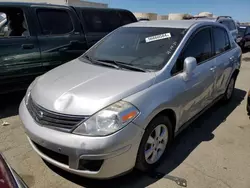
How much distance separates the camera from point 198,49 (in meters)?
3.52

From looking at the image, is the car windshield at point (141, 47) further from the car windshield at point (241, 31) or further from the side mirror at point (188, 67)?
the car windshield at point (241, 31)

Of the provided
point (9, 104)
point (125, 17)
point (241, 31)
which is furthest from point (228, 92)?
point (241, 31)

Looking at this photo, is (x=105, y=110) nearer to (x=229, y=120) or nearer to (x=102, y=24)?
(x=229, y=120)

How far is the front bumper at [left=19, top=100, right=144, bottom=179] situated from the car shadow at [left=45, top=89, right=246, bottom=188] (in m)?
0.32

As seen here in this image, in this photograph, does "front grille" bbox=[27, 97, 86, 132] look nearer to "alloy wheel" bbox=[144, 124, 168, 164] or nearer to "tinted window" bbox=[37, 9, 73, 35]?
"alloy wheel" bbox=[144, 124, 168, 164]

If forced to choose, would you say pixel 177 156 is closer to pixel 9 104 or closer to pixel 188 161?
pixel 188 161

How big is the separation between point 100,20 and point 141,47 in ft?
9.21

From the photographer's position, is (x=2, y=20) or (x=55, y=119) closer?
(x=55, y=119)

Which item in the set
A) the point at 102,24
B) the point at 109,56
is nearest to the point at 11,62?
the point at 109,56

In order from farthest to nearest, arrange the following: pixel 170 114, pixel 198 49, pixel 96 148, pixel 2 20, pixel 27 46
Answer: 1. pixel 2 20
2. pixel 27 46
3. pixel 198 49
4. pixel 170 114
5. pixel 96 148

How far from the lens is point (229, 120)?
438 cm

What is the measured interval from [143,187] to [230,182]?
99 cm

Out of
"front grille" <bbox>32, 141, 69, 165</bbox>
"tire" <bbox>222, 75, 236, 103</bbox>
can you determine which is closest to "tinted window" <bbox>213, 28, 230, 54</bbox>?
"tire" <bbox>222, 75, 236, 103</bbox>

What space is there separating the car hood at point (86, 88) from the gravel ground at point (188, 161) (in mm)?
824
